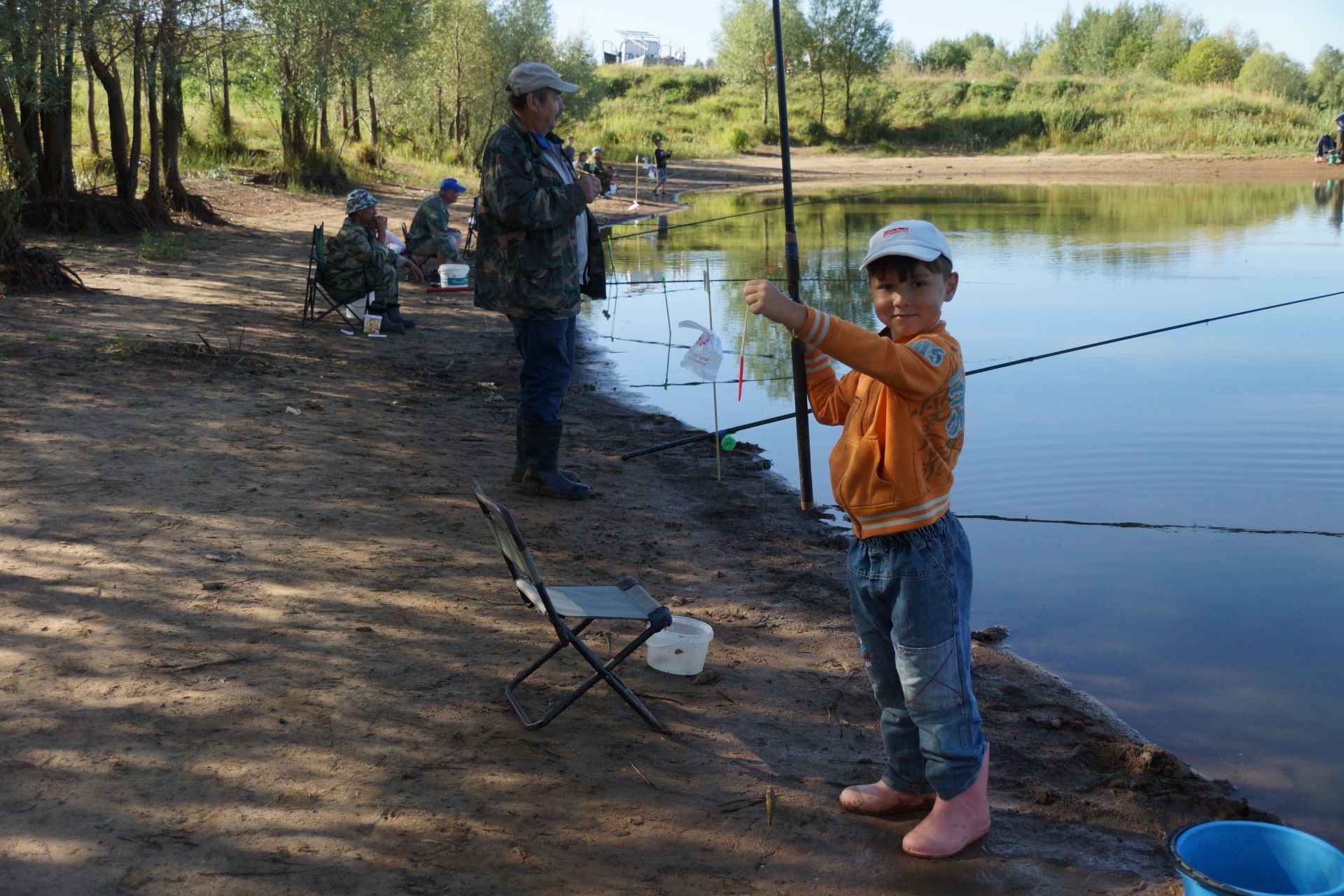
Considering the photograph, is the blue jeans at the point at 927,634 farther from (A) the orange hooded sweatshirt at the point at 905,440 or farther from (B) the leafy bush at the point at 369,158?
(B) the leafy bush at the point at 369,158

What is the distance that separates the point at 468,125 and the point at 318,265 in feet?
90.1

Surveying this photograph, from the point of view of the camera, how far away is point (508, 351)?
9.70 meters

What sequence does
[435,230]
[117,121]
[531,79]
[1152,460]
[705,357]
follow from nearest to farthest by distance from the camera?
[531,79] < [705,357] < [1152,460] < [435,230] < [117,121]

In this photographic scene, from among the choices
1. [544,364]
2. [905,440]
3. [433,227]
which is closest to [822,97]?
[433,227]

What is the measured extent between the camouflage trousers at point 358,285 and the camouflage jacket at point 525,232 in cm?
488

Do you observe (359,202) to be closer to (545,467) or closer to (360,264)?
(360,264)

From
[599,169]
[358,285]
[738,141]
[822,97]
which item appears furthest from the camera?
[822,97]

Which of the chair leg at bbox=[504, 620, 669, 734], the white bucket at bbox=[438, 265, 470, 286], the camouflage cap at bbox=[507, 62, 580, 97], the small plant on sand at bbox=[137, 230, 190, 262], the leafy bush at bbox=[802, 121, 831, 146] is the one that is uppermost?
A: the leafy bush at bbox=[802, 121, 831, 146]

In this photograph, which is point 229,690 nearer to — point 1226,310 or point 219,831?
point 219,831

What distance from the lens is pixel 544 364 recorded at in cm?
540

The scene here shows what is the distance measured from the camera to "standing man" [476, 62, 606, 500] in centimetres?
506

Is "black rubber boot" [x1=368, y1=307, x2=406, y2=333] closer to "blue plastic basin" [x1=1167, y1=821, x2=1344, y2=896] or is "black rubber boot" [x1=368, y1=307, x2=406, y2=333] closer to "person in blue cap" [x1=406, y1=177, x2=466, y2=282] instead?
"person in blue cap" [x1=406, y1=177, x2=466, y2=282]

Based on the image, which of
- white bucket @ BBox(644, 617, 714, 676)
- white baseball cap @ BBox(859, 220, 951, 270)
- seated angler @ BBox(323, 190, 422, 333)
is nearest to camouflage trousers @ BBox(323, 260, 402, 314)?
seated angler @ BBox(323, 190, 422, 333)

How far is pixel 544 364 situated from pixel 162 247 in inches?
399
